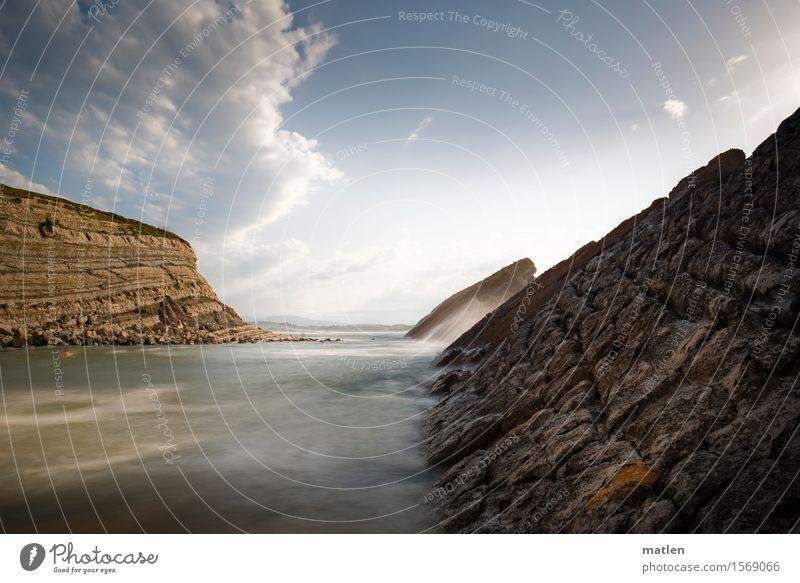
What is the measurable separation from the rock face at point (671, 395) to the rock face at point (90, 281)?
5376cm

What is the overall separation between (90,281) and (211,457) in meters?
51.9

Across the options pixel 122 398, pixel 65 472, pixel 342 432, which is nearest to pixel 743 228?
pixel 342 432

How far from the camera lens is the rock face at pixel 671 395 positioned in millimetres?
4734

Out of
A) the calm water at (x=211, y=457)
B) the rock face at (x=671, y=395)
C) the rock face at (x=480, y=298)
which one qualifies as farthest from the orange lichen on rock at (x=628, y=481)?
the rock face at (x=480, y=298)

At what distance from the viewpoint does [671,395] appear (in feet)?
19.5

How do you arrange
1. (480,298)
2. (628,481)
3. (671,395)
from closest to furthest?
(628,481) < (671,395) < (480,298)

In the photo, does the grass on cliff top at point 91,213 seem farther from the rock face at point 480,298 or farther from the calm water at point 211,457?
the rock face at point 480,298

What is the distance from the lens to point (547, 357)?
32.4 feet

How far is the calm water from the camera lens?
25.0 feet

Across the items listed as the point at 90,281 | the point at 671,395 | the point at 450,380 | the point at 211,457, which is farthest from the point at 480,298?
the point at 90,281

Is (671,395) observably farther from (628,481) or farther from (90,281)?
(90,281)

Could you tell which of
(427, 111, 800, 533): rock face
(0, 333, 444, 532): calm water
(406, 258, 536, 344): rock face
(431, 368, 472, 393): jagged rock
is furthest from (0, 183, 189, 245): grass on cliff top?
(427, 111, 800, 533): rock face
